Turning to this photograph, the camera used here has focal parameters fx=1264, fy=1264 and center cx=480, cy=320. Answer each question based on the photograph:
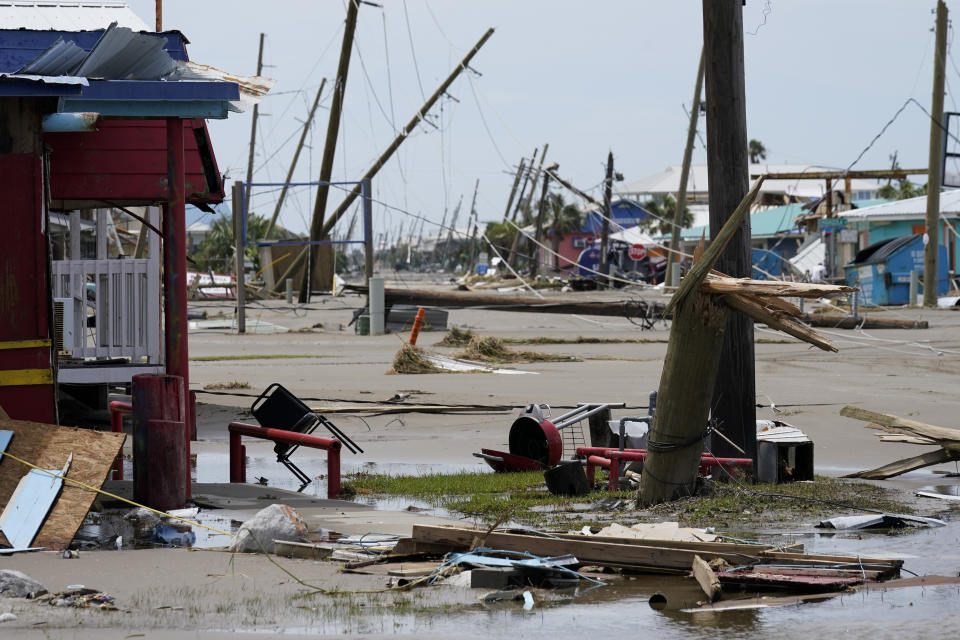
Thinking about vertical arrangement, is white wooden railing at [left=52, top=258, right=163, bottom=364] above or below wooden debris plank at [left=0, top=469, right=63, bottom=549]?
above

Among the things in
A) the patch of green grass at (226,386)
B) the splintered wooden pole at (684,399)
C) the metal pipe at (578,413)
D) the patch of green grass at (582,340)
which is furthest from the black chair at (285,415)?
the patch of green grass at (582,340)

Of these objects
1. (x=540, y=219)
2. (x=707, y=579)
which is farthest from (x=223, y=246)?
(x=707, y=579)

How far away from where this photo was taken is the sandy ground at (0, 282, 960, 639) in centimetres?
605

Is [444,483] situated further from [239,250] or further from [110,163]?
[239,250]

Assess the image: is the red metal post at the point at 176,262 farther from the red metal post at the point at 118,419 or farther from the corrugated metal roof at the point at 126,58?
the red metal post at the point at 118,419

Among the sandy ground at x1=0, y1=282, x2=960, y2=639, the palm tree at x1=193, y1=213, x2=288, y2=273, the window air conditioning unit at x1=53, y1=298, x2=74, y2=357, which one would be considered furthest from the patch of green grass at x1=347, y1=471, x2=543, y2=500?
the palm tree at x1=193, y1=213, x2=288, y2=273

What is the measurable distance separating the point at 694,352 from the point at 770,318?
62cm

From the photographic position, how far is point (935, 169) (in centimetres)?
3944

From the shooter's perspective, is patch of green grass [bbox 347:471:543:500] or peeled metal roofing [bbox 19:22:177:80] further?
patch of green grass [bbox 347:471:543:500]

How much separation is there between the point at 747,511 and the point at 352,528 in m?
2.86

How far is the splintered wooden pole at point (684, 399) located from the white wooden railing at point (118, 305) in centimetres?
623

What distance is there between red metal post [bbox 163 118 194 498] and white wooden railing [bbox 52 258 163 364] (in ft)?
12.0

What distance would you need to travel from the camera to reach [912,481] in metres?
10.7

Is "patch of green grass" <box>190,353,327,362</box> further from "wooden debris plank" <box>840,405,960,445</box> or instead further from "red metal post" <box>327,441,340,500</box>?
"wooden debris plank" <box>840,405,960,445</box>
